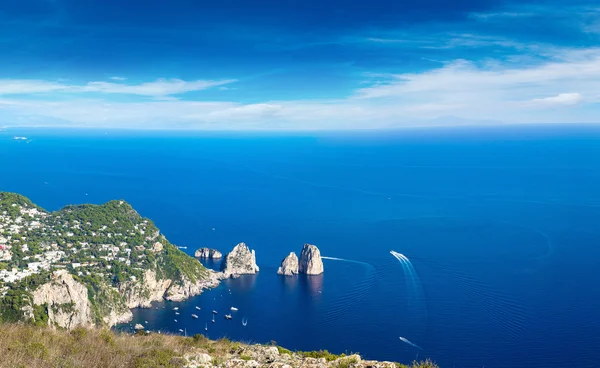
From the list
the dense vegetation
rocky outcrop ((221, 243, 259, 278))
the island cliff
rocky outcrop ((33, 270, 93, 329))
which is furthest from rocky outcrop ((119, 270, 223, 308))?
rocky outcrop ((33, 270, 93, 329))

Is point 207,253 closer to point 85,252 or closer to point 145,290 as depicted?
point 145,290

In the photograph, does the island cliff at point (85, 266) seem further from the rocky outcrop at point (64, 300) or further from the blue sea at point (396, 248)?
the blue sea at point (396, 248)

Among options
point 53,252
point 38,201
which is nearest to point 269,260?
point 53,252

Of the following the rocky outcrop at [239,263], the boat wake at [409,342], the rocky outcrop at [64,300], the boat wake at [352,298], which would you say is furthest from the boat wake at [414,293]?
the rocky outcrop at [64,300]

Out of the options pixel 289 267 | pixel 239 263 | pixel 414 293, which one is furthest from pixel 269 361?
pixel 239 263

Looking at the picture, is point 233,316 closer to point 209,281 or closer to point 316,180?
point 209,281
